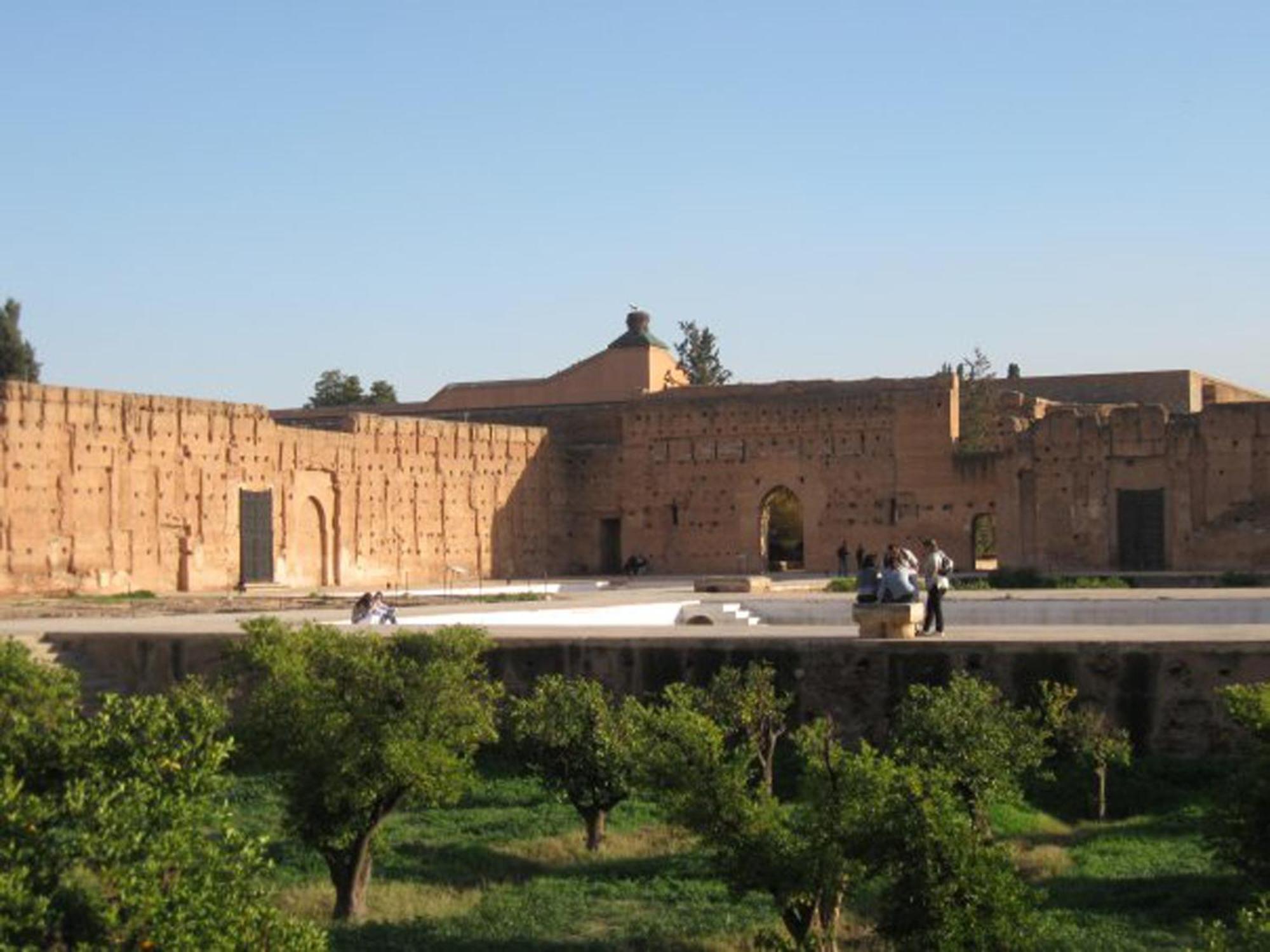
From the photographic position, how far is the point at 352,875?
12711 mm

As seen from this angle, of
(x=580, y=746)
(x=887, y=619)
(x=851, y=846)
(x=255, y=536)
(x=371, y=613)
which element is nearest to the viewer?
(x=851, y=846)

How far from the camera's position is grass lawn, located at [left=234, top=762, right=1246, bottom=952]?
38.8 ft

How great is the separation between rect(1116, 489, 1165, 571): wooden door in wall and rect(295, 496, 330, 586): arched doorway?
1548 cm

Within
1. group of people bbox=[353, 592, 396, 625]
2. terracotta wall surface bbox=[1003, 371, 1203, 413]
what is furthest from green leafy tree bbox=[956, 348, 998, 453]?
group of people bbox=[353, 592, 396, 625]

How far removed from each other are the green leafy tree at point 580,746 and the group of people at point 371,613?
634 centimetres

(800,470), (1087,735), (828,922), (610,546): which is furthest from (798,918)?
(610,546)

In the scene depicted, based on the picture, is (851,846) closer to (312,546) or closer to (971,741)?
(971,741)

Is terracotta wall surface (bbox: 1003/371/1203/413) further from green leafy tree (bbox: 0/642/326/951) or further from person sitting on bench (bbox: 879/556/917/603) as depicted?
green leafy tree (bbox: 0/642/326/951)

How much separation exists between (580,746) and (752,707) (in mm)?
1482

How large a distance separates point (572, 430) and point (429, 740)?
31061 millimetres

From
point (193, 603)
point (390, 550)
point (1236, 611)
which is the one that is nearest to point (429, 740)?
point (1236, 611)

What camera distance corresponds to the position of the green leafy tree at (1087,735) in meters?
14.9

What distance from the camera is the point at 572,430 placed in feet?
144

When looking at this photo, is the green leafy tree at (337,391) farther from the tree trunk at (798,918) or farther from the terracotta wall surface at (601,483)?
the tree trunk at (798,918)
